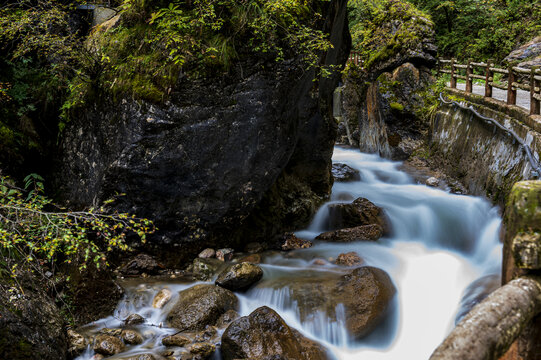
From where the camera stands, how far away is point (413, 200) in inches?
416

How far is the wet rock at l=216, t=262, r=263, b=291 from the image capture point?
6.33 metres

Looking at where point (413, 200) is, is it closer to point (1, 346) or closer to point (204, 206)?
point (204, 206)

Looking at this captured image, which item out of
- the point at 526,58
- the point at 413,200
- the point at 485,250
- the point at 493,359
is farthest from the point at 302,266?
the point at 526,58

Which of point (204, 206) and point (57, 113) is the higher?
point (57, 113)

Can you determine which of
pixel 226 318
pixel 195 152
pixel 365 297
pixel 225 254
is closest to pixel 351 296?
pixel 365 297

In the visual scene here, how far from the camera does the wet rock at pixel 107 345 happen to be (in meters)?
4.92

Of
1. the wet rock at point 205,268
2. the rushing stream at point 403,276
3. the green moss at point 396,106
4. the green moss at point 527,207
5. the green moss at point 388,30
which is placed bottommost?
the rushing stream at point 403,276

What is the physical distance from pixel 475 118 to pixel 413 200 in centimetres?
326

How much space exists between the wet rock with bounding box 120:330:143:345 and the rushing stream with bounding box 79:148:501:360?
0.11 m

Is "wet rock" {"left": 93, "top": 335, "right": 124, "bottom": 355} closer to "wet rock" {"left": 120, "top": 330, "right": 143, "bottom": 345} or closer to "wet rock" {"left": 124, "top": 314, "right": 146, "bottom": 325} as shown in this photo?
"wet rock" {"left": 120, "top": 330, "right": 143, "bottom": 345}

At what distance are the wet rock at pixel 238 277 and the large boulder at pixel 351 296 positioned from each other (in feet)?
0.93

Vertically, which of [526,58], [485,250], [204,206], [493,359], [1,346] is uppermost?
[526,58]

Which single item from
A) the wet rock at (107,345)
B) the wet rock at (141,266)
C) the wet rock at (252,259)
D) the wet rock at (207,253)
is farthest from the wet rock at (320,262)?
the wet rock at (107,345)

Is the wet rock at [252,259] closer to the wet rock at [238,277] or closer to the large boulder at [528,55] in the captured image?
the wet rock at [238,277]
